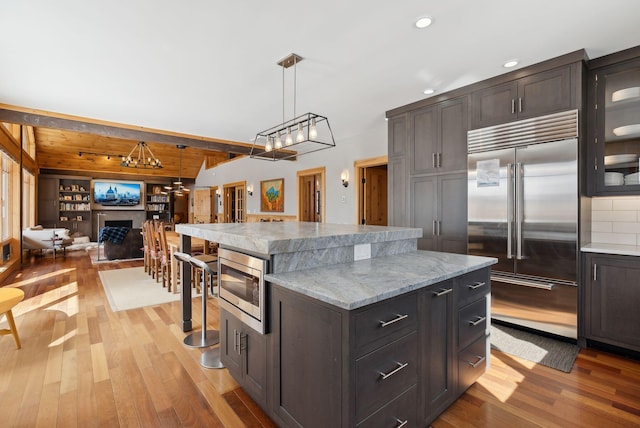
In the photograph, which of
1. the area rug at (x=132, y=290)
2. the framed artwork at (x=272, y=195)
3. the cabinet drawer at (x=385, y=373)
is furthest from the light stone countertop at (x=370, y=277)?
the framed artwork at (x=272, y=195)

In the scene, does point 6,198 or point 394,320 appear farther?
point 6,198

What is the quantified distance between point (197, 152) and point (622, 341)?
452 inches

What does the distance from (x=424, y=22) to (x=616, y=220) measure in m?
2.58

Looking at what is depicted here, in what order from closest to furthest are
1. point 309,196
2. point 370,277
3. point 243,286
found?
point 370,277, point 243,286, point 309,196

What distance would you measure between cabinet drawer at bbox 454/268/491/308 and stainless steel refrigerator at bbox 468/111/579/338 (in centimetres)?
110

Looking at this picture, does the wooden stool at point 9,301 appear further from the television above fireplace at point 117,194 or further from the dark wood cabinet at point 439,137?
the television above fireplace at point 117,194

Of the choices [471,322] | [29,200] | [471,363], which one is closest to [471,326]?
[471,322]

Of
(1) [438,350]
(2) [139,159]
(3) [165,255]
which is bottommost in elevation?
(1) [438,350]

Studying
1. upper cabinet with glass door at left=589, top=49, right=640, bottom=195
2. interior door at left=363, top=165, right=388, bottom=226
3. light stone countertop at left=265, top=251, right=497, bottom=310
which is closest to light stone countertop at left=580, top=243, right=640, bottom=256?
upper cabinet with glass door at left=589, top=49, right=640, bottom=195

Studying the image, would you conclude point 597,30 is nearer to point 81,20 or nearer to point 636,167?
point 636,167

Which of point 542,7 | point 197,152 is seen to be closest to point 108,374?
point 542,7

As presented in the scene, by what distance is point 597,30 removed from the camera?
2350 millimetres

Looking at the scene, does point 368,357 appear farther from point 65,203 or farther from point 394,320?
point 65,203

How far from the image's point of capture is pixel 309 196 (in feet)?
25.0
